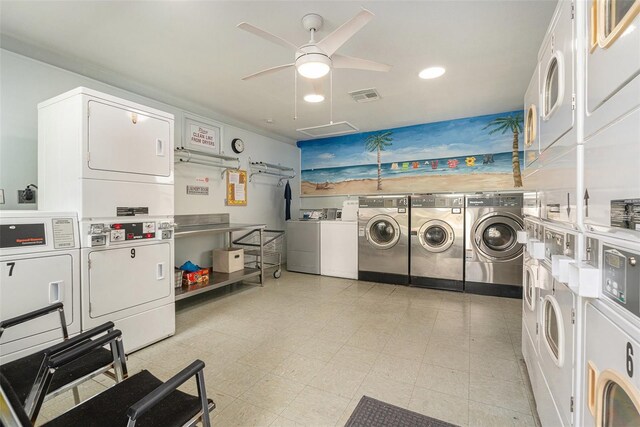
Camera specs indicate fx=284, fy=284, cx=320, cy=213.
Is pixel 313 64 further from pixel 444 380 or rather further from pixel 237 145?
pixel 237 145

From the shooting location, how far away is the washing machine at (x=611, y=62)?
25.4 inches

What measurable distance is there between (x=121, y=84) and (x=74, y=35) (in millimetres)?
899

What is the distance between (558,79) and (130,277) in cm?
312

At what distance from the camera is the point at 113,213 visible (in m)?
2.30

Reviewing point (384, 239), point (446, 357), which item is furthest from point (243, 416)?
point (384, 239)

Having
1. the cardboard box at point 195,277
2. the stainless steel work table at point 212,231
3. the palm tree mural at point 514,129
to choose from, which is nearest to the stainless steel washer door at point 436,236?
the palm tree mural at point 514,129

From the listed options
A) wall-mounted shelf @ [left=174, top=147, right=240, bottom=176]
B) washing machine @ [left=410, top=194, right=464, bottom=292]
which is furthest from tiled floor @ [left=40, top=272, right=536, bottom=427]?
wall-mounted shelf @ [left=174, top=147, right=240, bottom=176]

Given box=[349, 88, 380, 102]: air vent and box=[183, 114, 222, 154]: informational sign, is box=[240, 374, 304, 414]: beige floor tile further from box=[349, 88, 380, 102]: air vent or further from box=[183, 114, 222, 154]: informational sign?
box=[183, 114, 222, 154]: informational sign

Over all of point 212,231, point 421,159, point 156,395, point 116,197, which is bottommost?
point 156,395

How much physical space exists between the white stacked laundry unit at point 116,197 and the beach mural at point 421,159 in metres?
3.69

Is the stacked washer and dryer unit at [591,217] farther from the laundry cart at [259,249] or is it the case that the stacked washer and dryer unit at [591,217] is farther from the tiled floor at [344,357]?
the laundry cart at [259,249]

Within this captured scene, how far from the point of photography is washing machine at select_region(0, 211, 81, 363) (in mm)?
1812

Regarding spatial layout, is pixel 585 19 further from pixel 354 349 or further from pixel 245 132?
pixel 245 132

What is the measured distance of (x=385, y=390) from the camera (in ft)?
6.37
